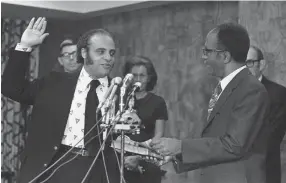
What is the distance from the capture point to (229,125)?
2.80 meters

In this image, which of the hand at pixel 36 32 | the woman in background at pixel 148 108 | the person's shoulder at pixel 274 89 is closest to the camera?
the hand at pixel 36 32

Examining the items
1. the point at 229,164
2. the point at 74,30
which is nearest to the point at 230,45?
the point at 229,164

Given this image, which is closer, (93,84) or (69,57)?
(93,84)

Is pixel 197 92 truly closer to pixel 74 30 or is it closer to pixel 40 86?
pixel 74 30

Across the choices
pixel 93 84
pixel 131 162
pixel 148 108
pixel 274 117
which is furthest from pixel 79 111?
pixel 274 117

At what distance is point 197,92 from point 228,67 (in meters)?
3.09

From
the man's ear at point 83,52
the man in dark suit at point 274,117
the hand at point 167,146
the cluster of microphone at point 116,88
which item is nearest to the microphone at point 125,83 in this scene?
the cluster of microphone at point 116,88

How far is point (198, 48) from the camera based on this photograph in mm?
6176

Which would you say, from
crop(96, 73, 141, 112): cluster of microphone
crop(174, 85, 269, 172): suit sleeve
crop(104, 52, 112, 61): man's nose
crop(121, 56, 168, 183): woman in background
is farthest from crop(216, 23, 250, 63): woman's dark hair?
crop(121, 56, 168, 183): woman in background

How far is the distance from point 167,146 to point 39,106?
0.80 meters

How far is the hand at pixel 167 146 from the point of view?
2.83 m

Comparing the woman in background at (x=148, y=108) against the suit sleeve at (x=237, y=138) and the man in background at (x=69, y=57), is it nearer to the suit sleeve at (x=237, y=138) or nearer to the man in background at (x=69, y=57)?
the man in background at (x=69, y=57)

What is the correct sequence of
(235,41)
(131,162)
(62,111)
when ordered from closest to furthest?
(235,41), (62,111), (131,162)

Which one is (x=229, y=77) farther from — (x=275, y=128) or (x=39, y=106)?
(x=275, y=128)
